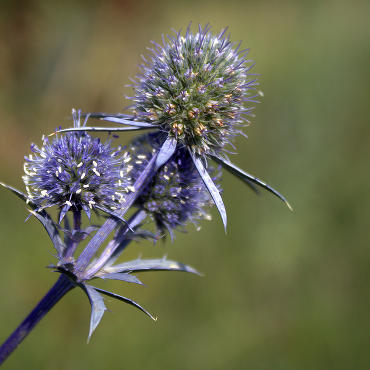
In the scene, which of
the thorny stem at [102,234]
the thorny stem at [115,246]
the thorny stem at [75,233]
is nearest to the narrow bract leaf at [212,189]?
the thorny stem at [102,234]

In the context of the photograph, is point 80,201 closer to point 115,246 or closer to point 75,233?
point 75,233

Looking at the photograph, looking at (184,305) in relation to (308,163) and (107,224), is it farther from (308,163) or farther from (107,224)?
(107,224)

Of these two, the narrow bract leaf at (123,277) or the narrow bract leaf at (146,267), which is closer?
the narrow bract leaf at (123,277)

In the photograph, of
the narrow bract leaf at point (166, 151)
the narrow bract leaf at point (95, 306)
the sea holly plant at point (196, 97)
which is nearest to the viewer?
the narrow bract leaf at point (95, 306)

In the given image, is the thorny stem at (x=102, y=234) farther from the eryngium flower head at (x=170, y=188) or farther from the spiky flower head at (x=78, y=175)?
the eryngium flower head at (x=170, y=188)

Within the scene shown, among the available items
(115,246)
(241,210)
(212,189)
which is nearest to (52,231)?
(115,246)

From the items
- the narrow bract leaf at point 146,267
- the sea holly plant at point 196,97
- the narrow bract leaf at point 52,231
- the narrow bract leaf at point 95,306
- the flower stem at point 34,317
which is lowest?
the flower stem at point 34,317

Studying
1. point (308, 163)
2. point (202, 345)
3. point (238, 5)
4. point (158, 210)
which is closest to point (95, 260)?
point (158, 210)
